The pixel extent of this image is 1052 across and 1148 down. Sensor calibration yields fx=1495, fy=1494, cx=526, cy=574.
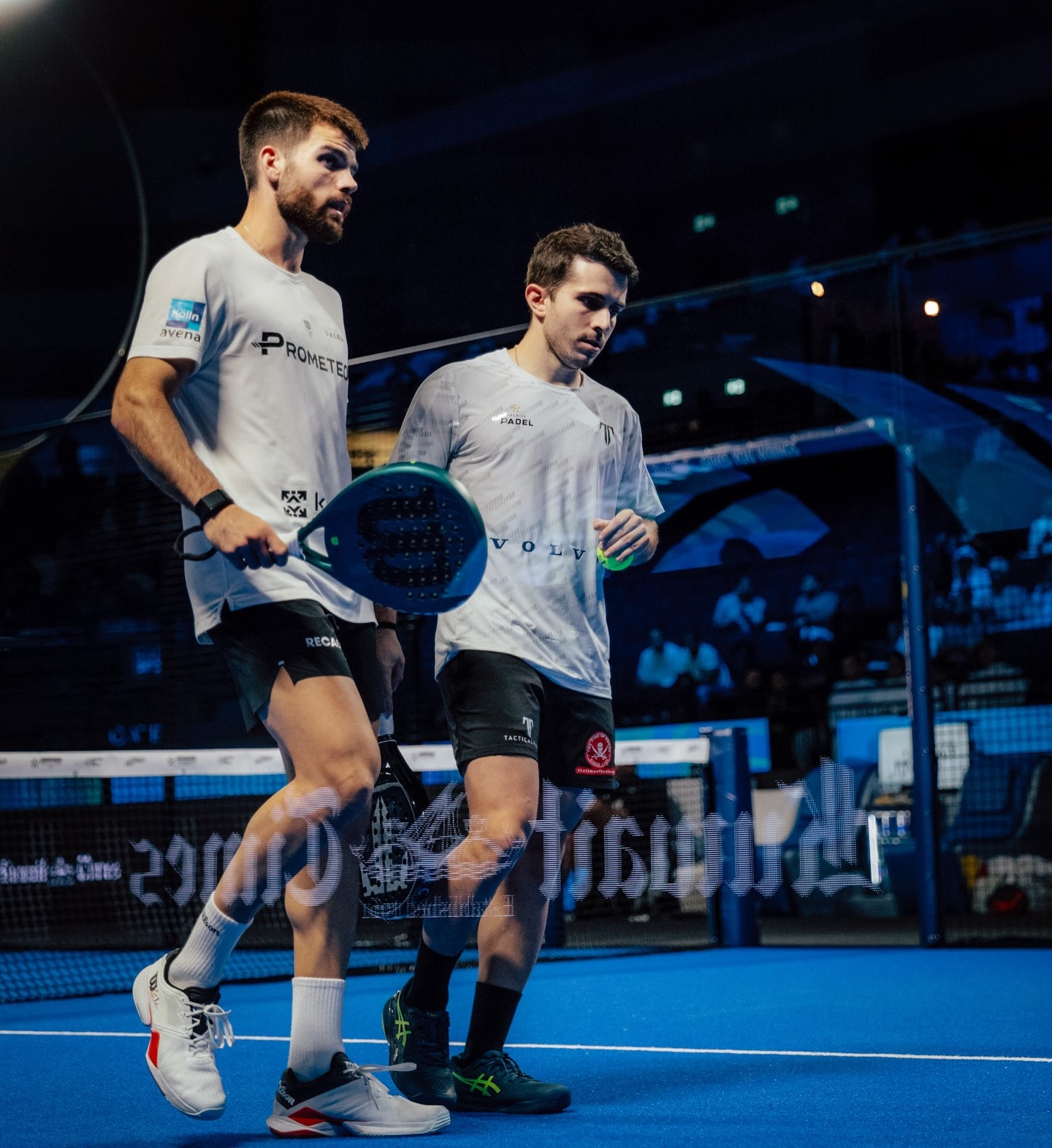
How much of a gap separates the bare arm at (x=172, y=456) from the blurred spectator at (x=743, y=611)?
8.84 meters

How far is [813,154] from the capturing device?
1596 centimetres

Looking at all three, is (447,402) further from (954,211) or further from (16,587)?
(954,211)

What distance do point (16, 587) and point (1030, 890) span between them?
6350mm

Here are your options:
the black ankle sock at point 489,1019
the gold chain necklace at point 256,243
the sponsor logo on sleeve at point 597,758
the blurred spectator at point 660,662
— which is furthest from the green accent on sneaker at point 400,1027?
the blurred spectator at point 660,662

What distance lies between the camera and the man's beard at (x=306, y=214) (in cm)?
270

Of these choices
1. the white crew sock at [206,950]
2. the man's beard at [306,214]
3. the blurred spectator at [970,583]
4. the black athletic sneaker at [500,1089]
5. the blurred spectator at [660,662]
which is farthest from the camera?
the blurred spectator at [660,662]

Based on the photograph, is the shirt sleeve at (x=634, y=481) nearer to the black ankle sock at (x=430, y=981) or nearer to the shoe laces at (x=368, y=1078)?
the black ankle sock at (x=430, y=981)

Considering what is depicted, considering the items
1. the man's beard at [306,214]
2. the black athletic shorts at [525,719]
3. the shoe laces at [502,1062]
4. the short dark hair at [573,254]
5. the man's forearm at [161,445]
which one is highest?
the short dark hair at [573,254]

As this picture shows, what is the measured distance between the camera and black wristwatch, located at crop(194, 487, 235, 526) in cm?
231

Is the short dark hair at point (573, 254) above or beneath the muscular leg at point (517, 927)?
above

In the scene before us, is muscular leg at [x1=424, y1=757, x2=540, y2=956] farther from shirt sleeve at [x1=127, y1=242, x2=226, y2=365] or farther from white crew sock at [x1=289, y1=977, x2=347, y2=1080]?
shirt sleeve at [x1=127, y1=242, x2=226, y2=365]

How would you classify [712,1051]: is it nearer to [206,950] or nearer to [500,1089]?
[500,1089]

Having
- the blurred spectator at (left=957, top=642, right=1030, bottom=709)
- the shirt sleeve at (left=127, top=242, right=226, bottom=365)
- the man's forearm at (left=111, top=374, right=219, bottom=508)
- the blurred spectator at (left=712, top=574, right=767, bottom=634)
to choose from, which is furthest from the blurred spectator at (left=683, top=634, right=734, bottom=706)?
→ the man's forearm at (left=111, top=374, right=219, bottom=508)

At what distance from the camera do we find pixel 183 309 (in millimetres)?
2512
